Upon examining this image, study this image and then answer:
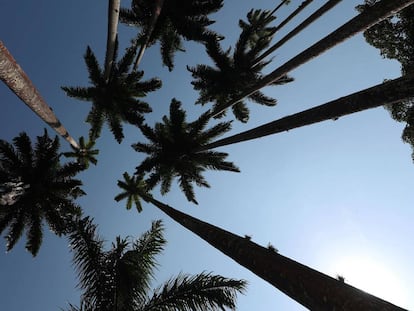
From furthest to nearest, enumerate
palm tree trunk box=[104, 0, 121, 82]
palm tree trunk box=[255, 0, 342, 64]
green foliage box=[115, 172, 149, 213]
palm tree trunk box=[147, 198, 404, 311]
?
green foliage box=[115, 172, 149, 213] → palm tree trunk box=[104, 0, 121, 82] → palm tree trunk box=[255, 0, 342, 64] → palm tree trunk box=[147, 198, 404, 311]

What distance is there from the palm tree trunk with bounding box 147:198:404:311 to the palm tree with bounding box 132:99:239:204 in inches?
518

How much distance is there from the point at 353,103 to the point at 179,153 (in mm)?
14003

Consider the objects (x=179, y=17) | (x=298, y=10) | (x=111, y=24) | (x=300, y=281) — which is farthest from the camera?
(x=179, y=17)

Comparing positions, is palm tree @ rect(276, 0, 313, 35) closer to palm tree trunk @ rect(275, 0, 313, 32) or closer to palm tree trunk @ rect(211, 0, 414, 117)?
palm tree trunk @ rect(275, 0, 313, 32)

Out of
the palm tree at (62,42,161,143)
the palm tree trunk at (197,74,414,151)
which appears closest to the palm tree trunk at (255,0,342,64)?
the palm tree trunk at (197,74,414,151)

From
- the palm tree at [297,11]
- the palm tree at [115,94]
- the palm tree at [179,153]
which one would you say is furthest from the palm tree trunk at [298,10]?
the palm tree at [115,94]

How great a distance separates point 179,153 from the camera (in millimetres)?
18406

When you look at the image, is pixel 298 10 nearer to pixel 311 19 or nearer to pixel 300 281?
pixel 311 19

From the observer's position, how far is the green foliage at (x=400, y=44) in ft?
53.7

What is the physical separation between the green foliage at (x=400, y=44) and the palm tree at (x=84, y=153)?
15.3 metres

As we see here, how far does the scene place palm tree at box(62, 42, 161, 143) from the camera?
18.6m

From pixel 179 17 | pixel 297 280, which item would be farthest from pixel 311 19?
pixel 179 17

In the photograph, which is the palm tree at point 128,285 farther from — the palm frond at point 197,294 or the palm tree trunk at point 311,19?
the palm tree trunk at point 311,19

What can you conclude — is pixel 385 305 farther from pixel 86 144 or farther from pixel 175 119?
pixel 86 144
